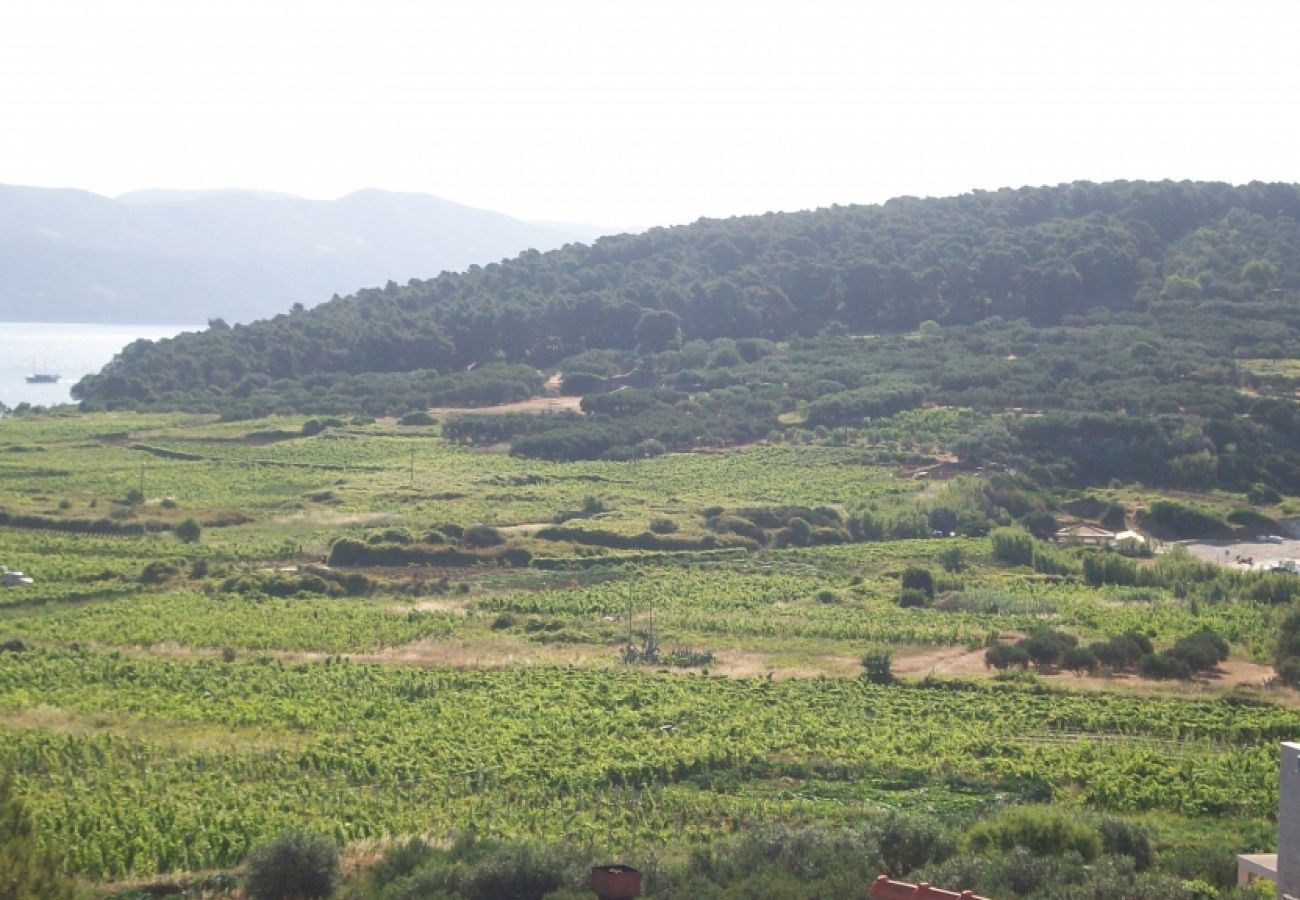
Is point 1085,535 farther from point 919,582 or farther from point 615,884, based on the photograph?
point 615,884

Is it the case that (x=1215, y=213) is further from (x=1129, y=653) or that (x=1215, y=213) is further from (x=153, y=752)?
(x=153, y=752)

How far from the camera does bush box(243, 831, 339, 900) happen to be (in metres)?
22.2

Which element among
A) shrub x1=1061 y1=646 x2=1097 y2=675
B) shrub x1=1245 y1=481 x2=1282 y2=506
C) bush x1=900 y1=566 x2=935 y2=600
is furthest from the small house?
shrub x1=1061 y1=646 x2=1097 y2=675

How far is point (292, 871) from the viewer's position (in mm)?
22234

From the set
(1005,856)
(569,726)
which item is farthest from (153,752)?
(1005,856)

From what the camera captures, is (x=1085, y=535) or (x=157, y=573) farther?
(x=1085, y=535)

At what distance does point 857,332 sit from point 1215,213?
36468mm

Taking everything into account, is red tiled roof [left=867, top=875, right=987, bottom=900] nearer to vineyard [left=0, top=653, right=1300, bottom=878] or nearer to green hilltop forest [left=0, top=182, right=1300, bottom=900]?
green hilltop forest [left=0, top=182, right=1300, bottom=900]

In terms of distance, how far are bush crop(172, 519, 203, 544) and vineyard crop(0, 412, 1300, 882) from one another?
0.37 metres

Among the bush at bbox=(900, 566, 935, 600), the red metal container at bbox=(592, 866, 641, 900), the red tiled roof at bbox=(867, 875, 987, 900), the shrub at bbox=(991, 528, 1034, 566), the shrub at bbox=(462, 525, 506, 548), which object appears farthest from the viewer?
the shrub at bbox=(462, 525, 506, 548)

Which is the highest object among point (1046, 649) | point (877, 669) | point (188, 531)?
point (188, 531)

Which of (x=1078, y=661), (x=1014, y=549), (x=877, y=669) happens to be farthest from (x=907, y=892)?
(x=1014, y=549)

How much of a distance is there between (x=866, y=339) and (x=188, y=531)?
62.4 m

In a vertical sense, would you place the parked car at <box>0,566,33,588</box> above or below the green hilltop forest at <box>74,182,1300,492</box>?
below
